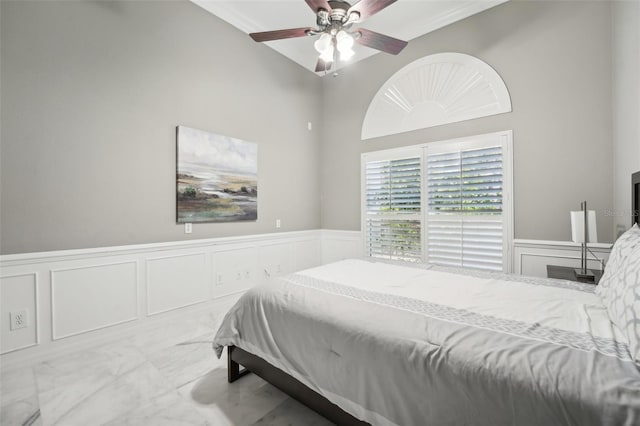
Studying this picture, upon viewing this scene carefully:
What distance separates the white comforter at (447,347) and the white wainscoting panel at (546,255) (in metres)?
1.06

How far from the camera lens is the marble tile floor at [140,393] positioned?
1547mm

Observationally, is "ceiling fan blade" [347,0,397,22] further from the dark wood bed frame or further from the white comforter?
the dark wood bed frame

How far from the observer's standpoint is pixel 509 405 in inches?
34.5

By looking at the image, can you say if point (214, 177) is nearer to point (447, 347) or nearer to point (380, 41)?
point (380, 41)

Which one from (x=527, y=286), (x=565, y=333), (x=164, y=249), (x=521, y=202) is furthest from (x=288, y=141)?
(x=565, y=333)

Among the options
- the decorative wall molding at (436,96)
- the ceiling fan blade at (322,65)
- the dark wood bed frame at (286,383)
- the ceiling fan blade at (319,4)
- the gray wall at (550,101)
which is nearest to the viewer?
the dark wood bed frame at (286,383)

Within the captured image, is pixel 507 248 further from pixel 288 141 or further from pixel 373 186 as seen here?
pixel 288 141

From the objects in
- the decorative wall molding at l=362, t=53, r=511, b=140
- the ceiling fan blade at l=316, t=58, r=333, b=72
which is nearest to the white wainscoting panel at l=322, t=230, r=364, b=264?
the decorative wall molding at l=362, t=53, r=511, b=140

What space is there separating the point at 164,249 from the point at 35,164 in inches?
46.0

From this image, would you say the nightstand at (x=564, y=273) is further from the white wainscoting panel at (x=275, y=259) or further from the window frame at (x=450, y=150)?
the white wainscoting panel at (x=275, y=259)

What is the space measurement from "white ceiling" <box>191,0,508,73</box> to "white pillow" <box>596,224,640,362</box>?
288 centimetres

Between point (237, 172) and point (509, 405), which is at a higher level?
point (237, 172)

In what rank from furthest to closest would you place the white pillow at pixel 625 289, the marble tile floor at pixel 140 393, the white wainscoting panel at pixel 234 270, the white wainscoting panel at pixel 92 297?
the white wainscoting panel at pixel 234 270
the white wainscoting panel at pixel 92 297
the marble tile floor at pixel 140 393
the white pillow at pixel 625 289

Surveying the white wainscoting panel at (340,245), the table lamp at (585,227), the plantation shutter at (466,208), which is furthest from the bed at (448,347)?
the white wainscoting panel at (340,245)
